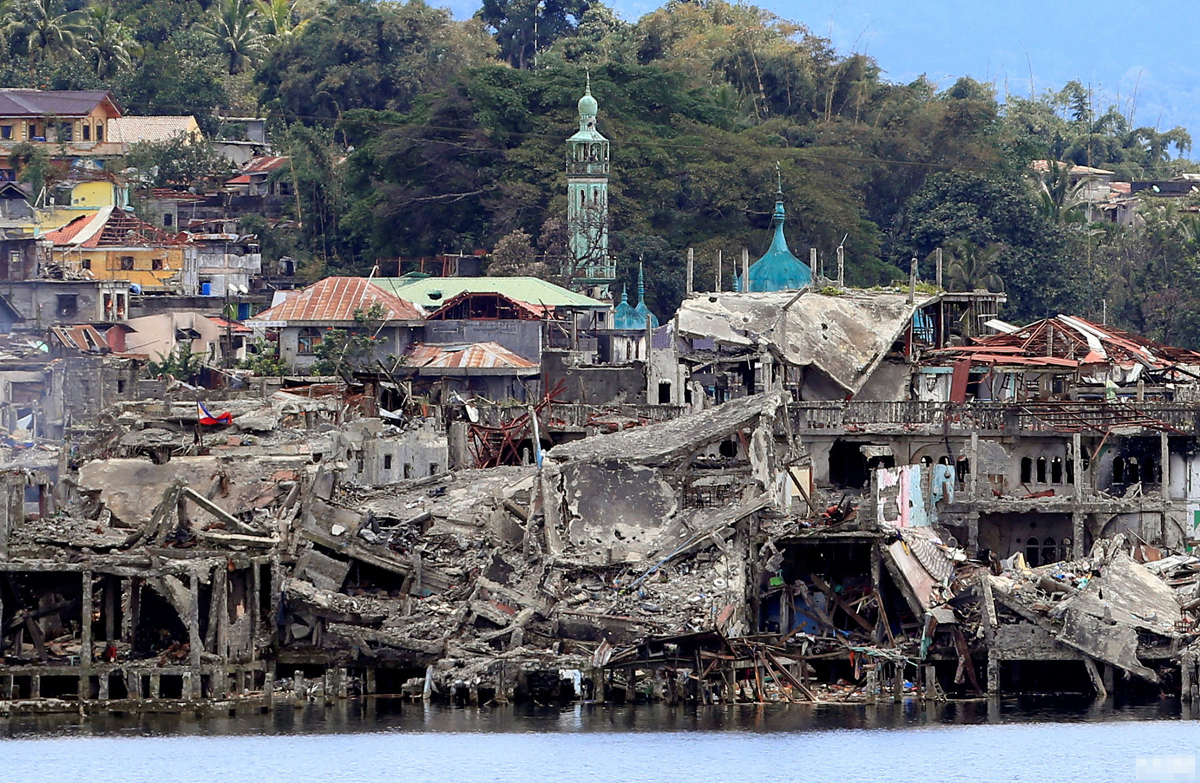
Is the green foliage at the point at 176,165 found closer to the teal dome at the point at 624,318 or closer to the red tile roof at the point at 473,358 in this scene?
the teal dome at the point at 624,318

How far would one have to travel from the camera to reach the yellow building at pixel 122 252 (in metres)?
109

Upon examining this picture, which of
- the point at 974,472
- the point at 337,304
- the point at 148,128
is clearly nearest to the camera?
the point at 974,472

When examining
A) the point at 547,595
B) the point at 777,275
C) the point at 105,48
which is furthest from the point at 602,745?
the point at 105,48

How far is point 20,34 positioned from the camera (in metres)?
140

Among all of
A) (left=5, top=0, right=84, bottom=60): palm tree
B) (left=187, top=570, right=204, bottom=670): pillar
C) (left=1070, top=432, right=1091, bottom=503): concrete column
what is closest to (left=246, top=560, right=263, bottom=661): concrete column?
(left=187, top=570, right=204, bottom=670): pillar

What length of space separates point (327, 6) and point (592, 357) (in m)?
59.6

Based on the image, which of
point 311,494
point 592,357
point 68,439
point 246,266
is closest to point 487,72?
point 246,266

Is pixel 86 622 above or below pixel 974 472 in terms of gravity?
below

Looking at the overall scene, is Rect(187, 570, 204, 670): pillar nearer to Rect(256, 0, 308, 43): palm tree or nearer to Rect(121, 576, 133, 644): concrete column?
Rect(121, 576, 133, 644): concrete column

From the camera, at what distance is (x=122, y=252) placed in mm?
110000

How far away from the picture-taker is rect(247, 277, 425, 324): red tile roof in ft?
314

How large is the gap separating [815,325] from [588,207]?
112 feet

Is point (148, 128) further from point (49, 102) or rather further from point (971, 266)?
point (971, 266)

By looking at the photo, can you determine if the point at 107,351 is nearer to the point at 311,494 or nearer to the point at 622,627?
the point at 311,494
